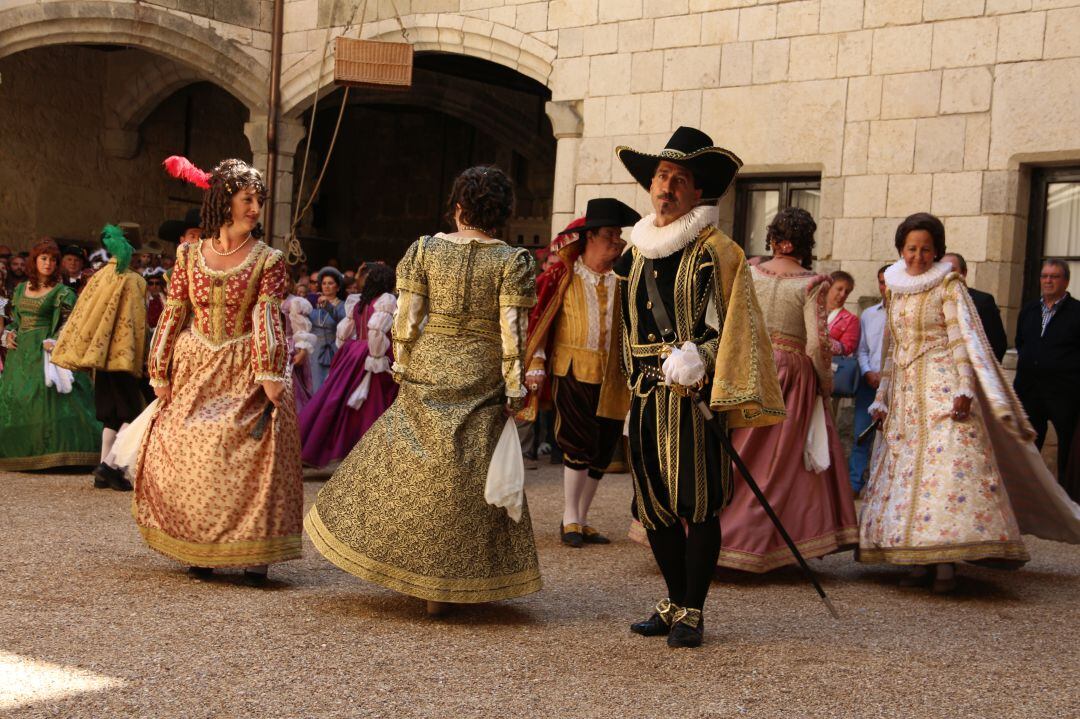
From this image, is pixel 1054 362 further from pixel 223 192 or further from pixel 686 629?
pixel 223 192

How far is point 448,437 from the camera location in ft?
14.4

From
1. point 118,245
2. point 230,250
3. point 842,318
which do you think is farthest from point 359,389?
point 230,250

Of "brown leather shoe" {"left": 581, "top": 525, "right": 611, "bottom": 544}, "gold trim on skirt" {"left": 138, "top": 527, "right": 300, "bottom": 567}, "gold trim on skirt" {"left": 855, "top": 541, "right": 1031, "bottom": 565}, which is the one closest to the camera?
"gold trim on skirt" {"left": 138, "top": 527, "right": 300, "bottom": 567}

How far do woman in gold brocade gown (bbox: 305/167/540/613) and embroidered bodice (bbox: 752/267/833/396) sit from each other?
1425 mm

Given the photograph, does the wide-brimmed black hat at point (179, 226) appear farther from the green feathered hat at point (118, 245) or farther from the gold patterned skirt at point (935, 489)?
the gold patterned skirt at point (935, 489)

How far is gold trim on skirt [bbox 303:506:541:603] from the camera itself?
169 inches

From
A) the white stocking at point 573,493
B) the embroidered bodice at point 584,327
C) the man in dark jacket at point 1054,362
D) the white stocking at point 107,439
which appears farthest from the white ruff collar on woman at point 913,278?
the white stocking at point 107,439

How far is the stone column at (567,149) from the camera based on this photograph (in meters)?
10.4

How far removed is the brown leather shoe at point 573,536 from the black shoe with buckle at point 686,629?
1.97 metres

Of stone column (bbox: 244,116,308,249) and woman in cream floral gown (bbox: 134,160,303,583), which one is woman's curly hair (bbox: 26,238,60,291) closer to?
→ woman in cream floral gown (bbox: 134,160,303,583)

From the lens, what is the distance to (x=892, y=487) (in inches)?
212

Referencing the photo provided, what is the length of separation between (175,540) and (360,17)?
7.54 m

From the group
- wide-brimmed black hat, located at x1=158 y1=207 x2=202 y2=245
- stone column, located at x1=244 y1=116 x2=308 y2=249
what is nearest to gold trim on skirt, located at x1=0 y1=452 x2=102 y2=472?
wide-brimmed black hat, located at x1=158 y1=207 x2=202 y2=245

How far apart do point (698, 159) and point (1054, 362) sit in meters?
4.19
